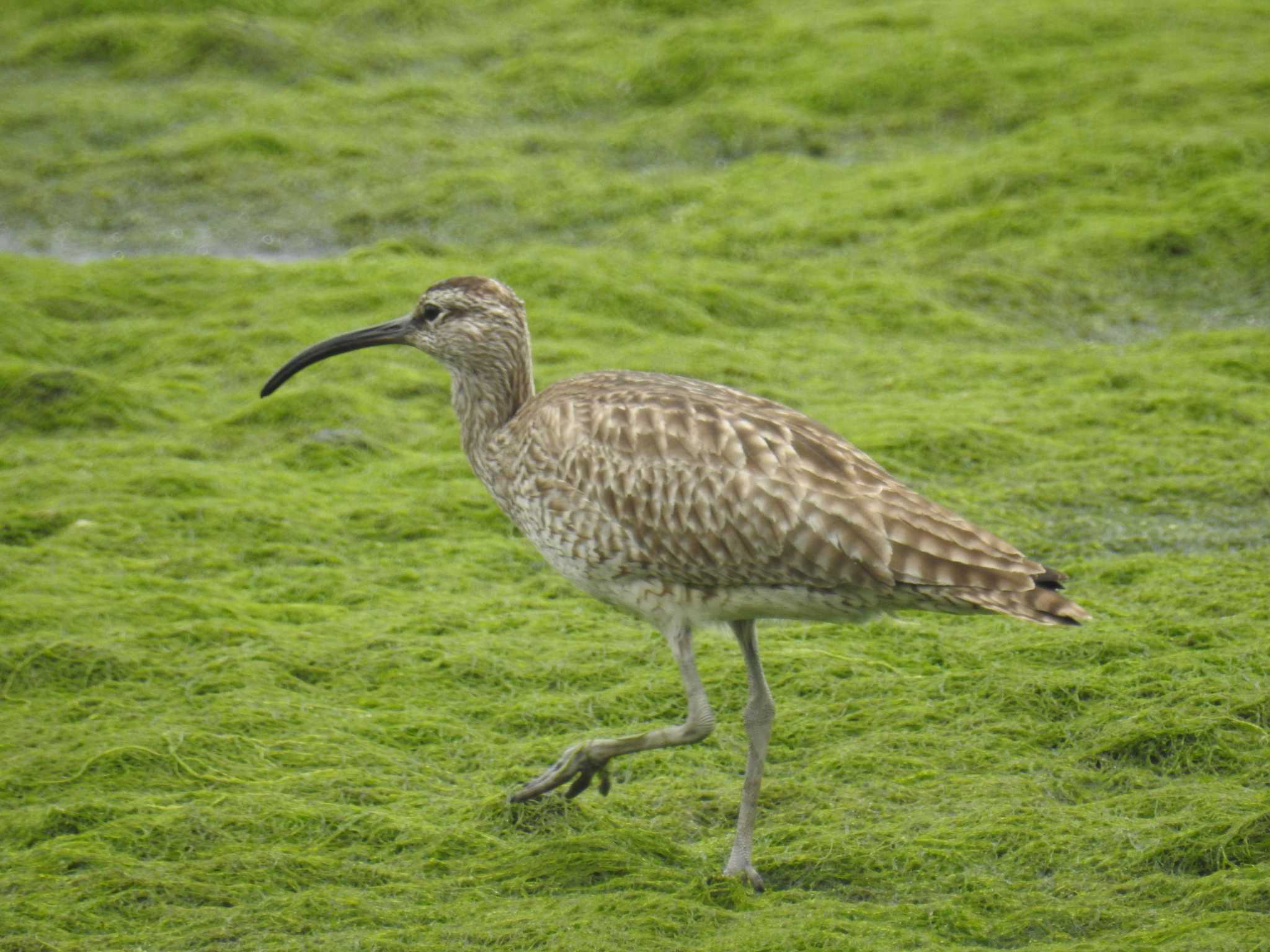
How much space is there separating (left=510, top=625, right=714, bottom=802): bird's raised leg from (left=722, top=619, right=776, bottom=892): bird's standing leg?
0.16 meters

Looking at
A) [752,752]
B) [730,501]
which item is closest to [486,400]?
[730,501]

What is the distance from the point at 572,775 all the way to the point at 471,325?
1.92m

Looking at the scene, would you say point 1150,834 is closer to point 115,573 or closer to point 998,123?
point 115,573

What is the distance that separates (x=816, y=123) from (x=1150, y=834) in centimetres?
1041

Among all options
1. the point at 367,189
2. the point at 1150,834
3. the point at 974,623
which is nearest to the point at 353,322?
the point at 367,189

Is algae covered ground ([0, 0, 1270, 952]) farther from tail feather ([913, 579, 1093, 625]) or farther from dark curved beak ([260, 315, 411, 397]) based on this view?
dark curved beak ([260, 315, 411, 397])

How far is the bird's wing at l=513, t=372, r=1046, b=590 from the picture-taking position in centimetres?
575

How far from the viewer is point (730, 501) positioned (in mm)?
5984

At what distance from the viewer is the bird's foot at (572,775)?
6.21 m

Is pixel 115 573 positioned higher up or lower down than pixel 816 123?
lower down

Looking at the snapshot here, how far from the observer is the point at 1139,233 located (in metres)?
12.6

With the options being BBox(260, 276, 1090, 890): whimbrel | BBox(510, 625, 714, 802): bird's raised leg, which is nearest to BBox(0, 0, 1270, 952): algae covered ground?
BBox(510, 625, 714, 802): bird's raised leg

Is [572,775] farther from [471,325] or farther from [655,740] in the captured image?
[471,325]

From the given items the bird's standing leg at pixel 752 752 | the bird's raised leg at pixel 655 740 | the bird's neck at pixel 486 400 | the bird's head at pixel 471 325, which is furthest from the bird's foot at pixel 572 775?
the bird's head at pixel 471 325
